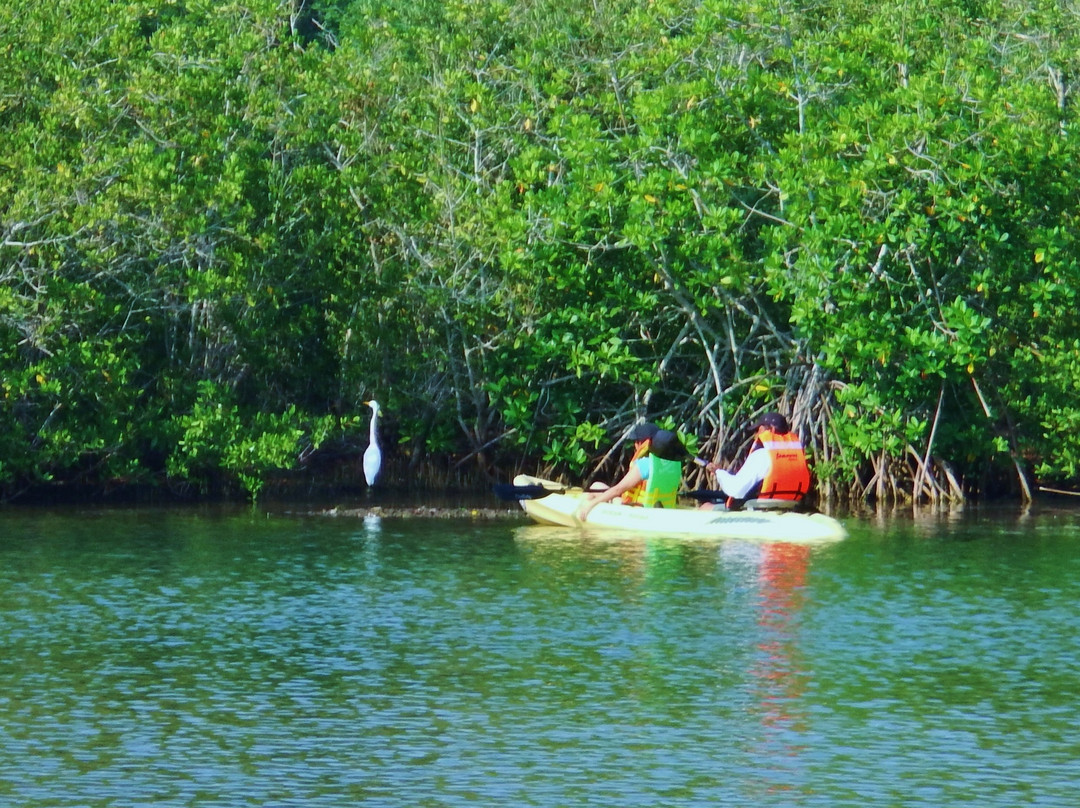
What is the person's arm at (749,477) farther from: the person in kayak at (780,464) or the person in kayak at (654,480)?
the person in kayak at (654,480)

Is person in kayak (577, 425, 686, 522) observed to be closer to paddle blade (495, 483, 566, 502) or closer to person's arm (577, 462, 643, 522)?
Answer: person's arm (577, 462, 643, 522)

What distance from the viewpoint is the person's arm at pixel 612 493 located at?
67.6 ft

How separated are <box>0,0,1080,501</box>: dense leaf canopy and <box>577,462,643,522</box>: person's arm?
281 cm

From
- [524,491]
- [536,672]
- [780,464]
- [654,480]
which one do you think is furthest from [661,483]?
[536,672]

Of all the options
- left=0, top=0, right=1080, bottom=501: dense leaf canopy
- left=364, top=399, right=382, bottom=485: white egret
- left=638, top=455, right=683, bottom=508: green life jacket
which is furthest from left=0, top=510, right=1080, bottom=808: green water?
left=364, top=399, right=382, bottom=485: white egret

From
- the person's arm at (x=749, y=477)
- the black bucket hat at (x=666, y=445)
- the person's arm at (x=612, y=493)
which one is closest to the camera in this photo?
the black bucket hat at (x=666, y=445)

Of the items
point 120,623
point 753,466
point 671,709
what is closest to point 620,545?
point 753,466

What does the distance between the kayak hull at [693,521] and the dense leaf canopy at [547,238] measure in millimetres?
2816

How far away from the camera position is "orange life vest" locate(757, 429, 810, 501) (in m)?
19.6

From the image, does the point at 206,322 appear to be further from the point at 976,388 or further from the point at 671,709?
the point at 671,709

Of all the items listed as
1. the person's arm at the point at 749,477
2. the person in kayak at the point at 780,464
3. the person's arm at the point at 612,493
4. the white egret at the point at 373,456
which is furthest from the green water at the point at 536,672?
the white egret at the point at 373,456

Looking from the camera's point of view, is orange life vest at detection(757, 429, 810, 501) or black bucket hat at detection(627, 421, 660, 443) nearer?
orange life vest at detection(757, 429, 810, 501)

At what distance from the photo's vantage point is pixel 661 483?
20453 millimetres

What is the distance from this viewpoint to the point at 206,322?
23.9 meters
